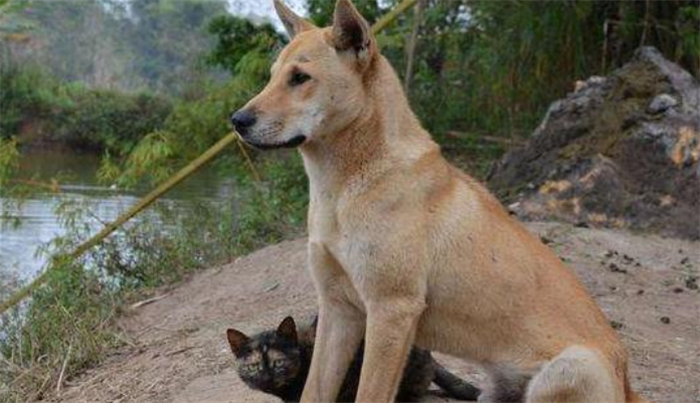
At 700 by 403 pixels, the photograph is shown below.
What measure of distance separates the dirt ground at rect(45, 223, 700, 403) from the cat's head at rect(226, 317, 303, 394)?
0.40m

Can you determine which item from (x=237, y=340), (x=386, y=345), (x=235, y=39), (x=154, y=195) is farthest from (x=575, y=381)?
(x=235, y=39)

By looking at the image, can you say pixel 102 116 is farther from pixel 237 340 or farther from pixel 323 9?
pixel 237 340

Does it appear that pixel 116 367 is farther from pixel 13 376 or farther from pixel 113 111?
pixel 113 111

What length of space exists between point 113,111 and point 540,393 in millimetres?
17864

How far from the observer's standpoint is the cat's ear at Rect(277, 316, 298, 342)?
5941 millimetres

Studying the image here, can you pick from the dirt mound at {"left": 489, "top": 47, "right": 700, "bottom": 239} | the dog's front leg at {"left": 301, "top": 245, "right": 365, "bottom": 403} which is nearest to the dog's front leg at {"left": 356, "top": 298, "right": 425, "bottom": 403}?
the dog's front leg at {"left": 301, "top": 245, "right": 365, "bottom": 403}

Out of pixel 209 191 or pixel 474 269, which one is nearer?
pixel 474 269

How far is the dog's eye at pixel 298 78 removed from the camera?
200 inches

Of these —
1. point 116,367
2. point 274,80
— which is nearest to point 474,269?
point 274,80

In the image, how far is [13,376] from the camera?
8.45 meters

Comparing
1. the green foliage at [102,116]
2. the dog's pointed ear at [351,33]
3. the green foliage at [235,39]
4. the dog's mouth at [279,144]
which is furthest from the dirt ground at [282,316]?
the green foliage at [102,116]

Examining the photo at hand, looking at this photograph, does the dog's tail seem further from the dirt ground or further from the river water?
the river water

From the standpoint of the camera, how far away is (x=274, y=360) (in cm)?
591

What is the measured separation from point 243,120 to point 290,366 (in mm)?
1473
